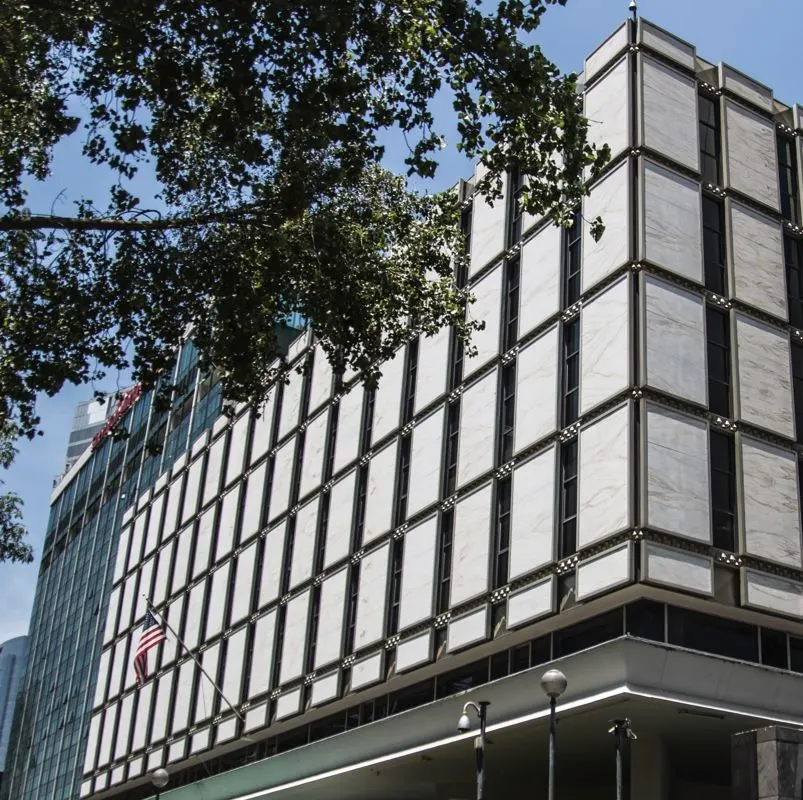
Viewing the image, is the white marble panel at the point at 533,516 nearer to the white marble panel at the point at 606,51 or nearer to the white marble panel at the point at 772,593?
the white marble panel at the point at 772,593

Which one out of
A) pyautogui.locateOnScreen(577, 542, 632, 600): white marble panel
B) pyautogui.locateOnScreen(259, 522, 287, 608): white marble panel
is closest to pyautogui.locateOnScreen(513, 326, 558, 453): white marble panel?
pyautogui.locateOnScreen(577, 542, 632, 600): white marble panel

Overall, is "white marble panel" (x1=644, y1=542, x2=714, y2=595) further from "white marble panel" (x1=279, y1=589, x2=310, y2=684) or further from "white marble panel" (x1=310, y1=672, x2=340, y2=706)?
"white marble panel" (x1=279, y1=589, x2=310, y2=684)

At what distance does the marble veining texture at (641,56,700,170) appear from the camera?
109ft

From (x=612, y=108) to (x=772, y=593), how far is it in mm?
13650

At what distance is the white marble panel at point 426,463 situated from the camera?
125ft

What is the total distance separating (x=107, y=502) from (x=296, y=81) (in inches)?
2348

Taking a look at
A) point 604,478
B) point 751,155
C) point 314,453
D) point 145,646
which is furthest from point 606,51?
point 145,646

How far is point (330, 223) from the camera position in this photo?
2292cm

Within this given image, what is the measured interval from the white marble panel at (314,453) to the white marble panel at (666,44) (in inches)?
757

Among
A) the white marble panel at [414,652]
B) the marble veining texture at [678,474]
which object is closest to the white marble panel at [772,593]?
the marble veining texture at [678,474]

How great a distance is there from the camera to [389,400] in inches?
1681

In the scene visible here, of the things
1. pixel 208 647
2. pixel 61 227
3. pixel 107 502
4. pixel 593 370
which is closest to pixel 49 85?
pixel 61 227

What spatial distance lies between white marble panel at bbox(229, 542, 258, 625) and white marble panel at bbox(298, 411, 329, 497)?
451cm

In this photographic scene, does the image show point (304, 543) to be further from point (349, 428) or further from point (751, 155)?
point (751, 155)
